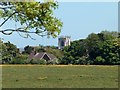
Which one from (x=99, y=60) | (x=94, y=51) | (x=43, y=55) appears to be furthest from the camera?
(x=43, y=55)

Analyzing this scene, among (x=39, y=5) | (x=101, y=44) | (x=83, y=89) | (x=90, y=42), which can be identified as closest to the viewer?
(x=39, y=5)

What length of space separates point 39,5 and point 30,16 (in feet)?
0.52

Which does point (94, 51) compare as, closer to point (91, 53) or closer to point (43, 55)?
point (91, 53)

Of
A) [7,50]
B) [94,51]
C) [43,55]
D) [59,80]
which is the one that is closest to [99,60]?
[94,51]

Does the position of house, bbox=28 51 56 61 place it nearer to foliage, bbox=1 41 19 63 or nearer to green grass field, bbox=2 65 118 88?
foliage, bbox=1 41 19 63

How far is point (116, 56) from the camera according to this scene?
5728 centimetres

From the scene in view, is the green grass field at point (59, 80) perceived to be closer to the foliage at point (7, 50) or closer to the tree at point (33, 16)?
the foliage at point (7, 50)

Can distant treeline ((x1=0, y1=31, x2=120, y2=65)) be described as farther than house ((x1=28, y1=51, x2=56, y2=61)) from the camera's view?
No

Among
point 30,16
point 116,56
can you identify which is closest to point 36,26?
point 30,16

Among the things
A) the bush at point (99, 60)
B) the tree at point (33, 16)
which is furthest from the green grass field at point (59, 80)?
the bush at point (99, 60)

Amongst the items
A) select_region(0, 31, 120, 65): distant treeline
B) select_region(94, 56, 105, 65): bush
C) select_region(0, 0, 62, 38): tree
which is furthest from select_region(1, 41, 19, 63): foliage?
select_region(94, 56, 105, 65): bush

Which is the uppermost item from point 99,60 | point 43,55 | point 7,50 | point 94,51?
point 7,50

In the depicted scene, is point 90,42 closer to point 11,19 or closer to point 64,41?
point 64,41

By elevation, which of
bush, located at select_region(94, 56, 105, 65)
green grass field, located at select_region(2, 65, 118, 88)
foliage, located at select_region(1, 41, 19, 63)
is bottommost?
bush, located at select_region(94, 56, 105, 65)
